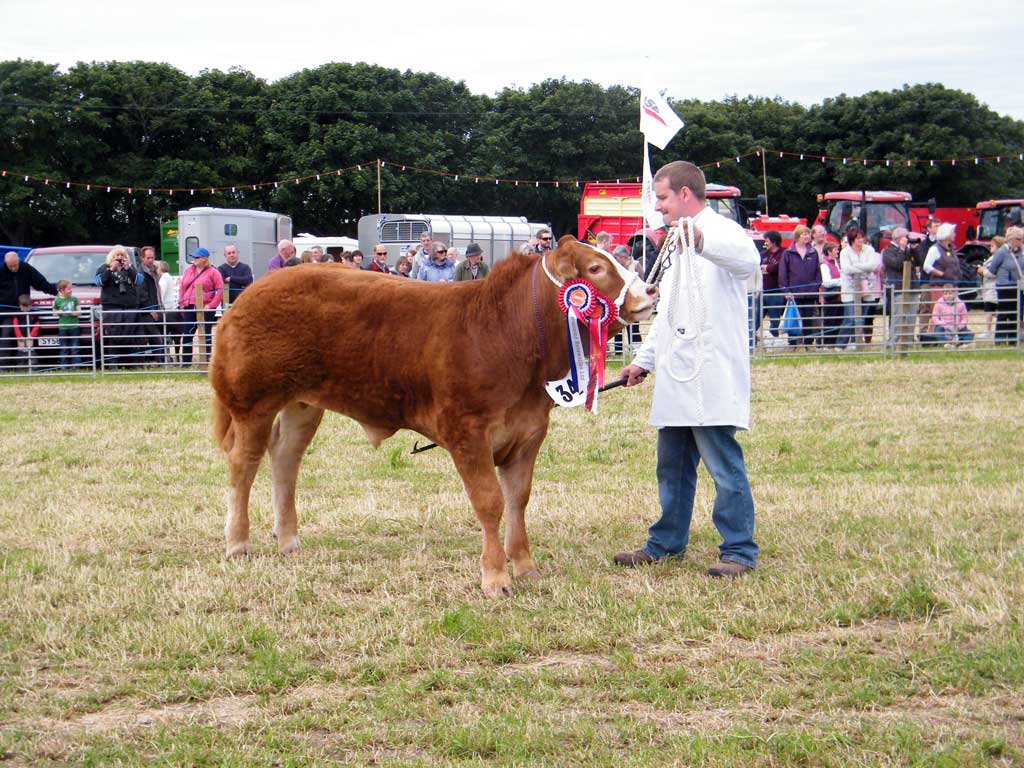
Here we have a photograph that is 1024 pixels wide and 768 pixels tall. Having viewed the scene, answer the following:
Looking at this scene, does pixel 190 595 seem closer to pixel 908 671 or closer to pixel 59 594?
pixel 59 594

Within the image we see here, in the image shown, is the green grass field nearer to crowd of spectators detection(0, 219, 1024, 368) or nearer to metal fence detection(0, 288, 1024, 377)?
metal fence detection(0, 288, 1024, 377)

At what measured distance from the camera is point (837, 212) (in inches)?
1312

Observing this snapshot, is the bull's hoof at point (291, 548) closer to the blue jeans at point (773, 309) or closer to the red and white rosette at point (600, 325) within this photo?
the red and white rosette at point (600, 325)

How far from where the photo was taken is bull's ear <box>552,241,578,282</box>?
19.3ft

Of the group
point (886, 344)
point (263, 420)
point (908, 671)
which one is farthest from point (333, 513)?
point (886, 344)

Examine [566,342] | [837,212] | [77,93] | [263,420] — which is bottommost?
[263,420]

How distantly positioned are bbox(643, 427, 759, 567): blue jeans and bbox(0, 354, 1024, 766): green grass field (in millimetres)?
214

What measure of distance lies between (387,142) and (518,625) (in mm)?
45285

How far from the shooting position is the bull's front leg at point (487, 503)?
5.80 m

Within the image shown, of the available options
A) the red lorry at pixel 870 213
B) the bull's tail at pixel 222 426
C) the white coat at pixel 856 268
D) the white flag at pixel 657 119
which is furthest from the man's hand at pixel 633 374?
the red lorry at pixel 870 213

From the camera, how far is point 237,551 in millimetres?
6645

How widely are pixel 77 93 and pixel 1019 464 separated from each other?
43.1 meters

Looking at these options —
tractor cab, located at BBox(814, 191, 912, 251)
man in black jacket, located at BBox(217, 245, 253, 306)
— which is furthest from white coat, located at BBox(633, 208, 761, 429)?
tractor cab, located at BBox(814, 191, 912, 251)

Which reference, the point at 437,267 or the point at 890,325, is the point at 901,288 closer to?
the point at 890,325
